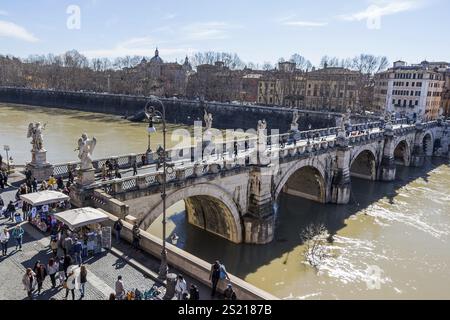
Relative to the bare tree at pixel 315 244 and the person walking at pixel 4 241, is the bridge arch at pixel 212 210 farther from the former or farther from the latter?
the person walking at pixel 4 241

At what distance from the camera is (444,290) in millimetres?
17078

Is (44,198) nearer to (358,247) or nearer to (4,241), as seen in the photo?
(4,241)

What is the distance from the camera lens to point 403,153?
4378cm

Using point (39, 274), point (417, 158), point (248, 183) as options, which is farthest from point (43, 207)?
point (417, 158)

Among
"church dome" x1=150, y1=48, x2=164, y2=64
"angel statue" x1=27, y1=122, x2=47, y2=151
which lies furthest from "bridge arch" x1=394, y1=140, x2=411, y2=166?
"church dome" x1=150, y1=48, x2=164, y2=64

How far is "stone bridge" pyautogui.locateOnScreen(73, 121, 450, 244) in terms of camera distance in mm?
14781

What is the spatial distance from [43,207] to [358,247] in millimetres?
15819

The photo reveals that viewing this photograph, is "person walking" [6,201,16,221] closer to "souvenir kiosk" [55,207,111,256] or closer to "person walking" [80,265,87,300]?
"souvenir kiosk" [55,207,111,256]

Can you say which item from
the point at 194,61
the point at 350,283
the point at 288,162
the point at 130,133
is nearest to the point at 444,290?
the point at 350,283

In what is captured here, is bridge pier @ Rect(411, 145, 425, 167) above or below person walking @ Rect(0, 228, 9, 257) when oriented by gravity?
below

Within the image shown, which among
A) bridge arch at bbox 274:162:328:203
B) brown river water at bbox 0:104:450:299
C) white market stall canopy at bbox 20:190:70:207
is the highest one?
white market stall canopy at bbox 20:190:70:207

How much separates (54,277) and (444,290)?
15.7 m

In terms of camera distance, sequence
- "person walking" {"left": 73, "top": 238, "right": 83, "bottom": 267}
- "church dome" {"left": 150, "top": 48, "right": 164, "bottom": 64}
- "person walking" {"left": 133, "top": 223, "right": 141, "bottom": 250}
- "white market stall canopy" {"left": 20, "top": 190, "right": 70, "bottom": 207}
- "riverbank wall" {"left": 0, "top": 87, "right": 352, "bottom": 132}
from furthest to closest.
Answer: "church dome" {"left": 150, "top": 48, "right": 164, "bottom": 64}
"riverbank wall" {"left": 0, "top": 87, "right": 352, "bottom": 132}
"white market stall canopy" {"left": 20, "top": 190, "right": 70, "bottom": 207}
"person walking" {"left": 133, "top": 223, "right": 141, "bottom": 250}
"person walking" {"left": 73, "top": 238, "right": 83, "bottom": 267}

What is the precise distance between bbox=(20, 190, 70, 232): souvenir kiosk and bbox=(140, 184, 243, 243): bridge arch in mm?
4054
